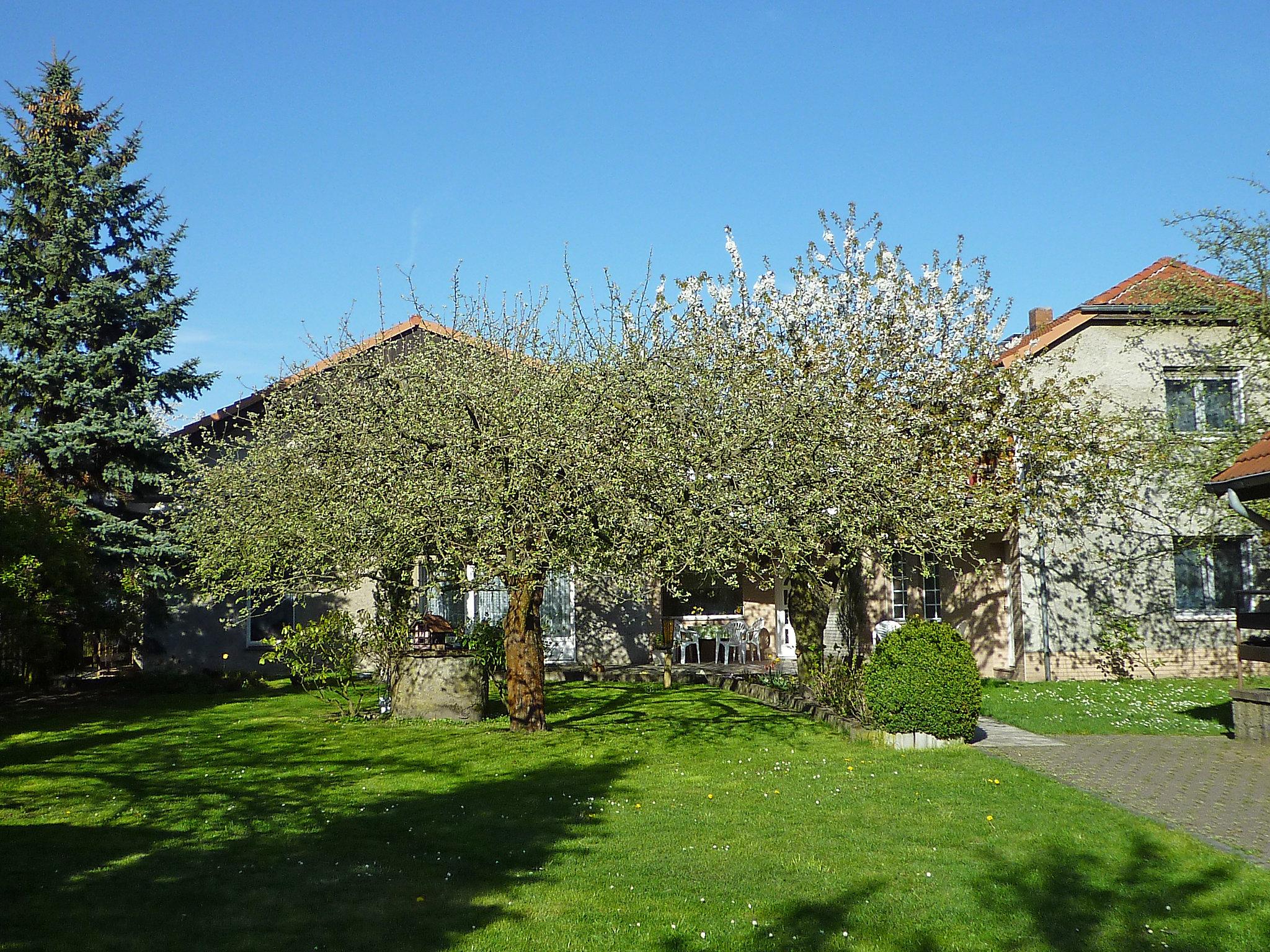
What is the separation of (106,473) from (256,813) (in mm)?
12221

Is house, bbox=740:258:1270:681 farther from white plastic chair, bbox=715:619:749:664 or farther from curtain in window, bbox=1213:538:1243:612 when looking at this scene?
white plastic chair, bbox=715:619:749:664

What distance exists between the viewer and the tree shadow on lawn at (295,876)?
5.47 metres

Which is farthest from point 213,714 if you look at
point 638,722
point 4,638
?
point 638,722

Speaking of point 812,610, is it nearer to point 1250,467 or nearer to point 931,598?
point 1250,467

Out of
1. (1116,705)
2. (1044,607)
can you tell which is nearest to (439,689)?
(1116,705)

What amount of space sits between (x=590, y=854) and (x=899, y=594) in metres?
16.3

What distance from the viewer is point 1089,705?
15.2 m

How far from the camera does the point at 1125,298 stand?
19031 millimetres

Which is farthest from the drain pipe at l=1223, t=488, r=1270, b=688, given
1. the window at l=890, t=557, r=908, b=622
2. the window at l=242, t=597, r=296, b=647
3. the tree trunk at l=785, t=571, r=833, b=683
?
the window at l=242, t=597, r=296, b=647

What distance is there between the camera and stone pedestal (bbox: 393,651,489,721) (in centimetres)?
1399

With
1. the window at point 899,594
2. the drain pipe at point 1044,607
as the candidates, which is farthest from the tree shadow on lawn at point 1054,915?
the window at point 899,594

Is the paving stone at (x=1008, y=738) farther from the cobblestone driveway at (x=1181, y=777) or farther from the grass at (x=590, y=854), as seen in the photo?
the grass at (x=590, y=854)

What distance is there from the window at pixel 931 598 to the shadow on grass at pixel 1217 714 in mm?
6620

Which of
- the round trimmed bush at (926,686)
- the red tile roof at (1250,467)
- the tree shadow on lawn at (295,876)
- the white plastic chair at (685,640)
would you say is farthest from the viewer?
the white plastic chair at (685,640)
